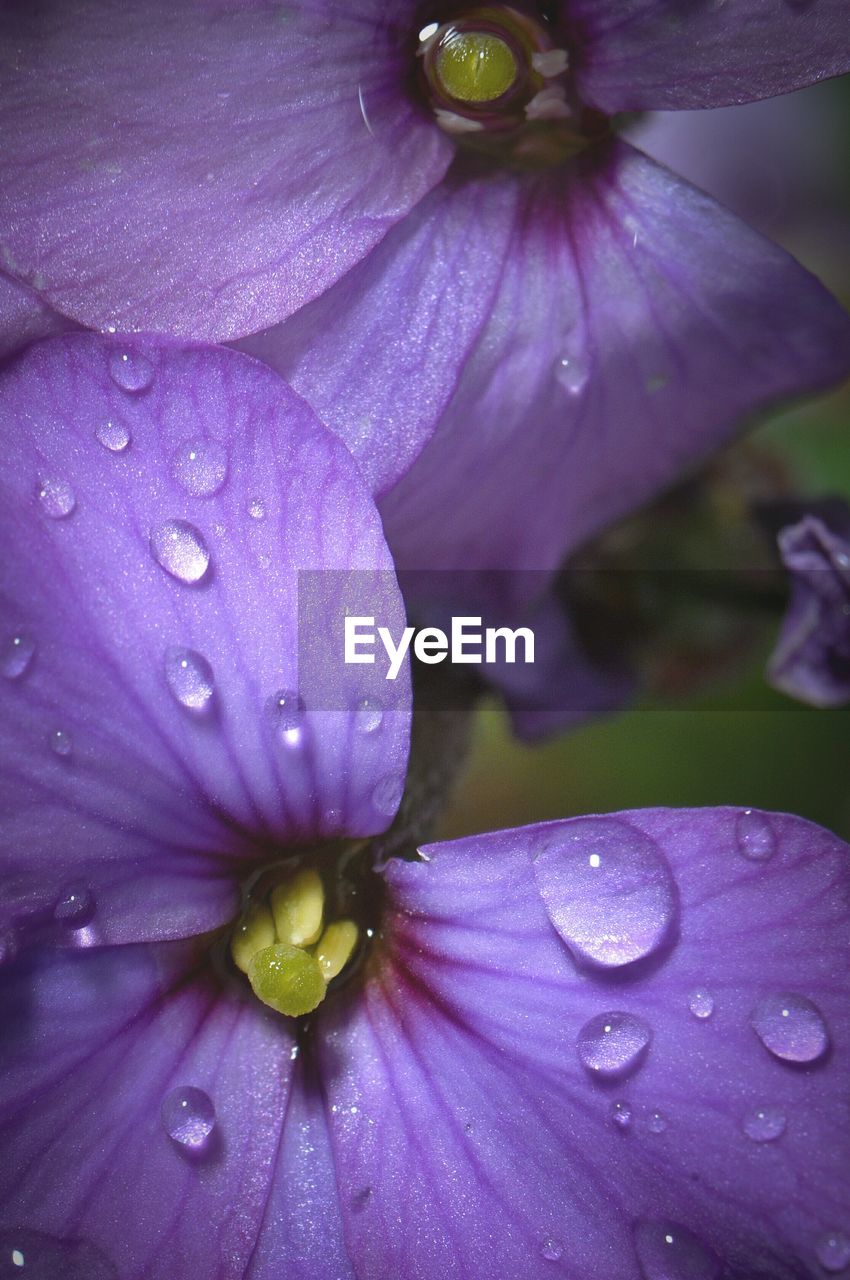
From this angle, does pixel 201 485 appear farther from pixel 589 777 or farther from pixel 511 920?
pixel 589 777

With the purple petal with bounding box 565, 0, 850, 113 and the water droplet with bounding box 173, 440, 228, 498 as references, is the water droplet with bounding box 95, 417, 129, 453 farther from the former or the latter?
the purple petal with bounding box 565, 0, 850, 113

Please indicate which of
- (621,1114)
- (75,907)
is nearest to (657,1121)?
(621,1114)

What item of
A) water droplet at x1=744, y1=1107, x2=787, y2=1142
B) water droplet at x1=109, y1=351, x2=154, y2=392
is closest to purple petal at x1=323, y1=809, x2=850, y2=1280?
water droplet at x1=744, y1=1107, x2=787, y2=1142

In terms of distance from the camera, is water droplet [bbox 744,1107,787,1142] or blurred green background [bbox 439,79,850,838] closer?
water droplet [bbox 744,1107,787,1142]

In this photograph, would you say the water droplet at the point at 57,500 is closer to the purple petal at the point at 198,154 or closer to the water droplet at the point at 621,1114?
the purple petal at the point at 198,154

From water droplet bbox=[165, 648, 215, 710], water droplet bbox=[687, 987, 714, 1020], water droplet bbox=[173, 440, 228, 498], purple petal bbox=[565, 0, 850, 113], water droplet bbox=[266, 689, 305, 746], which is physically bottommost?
water droplet bbox=[687, 987, 714, 1020]

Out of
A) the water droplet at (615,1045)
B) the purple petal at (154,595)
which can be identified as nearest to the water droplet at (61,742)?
the purple petal at (154,595)

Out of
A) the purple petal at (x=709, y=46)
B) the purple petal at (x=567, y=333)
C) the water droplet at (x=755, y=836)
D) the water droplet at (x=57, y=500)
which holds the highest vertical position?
the purple petal at (x=709, y=46)
